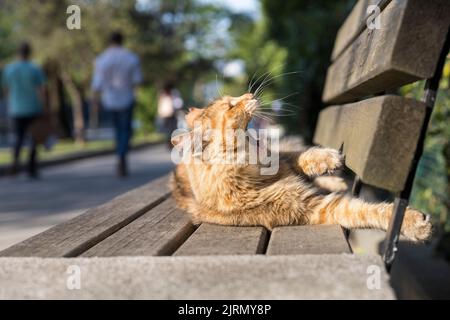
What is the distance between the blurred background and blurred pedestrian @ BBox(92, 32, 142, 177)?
94 centimetres

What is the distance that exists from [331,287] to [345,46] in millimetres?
2437

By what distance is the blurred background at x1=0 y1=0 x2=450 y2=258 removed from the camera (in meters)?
4.94

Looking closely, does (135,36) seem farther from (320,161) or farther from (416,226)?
(416,226)

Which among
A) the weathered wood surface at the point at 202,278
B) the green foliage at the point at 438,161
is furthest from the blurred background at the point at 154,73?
the weathered wood surface at the point at 202,278

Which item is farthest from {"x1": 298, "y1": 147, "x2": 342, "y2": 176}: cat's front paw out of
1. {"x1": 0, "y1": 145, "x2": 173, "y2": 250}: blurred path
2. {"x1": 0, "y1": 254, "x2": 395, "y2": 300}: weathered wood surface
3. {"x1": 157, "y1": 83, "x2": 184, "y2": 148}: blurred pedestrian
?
{"x1": 157, "y1": 83, "x2": 184, "y2": 148}: blurred pedestrian

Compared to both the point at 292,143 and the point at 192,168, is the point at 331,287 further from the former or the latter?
the point at 292,143

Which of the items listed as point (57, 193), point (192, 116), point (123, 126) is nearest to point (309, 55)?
point (123, 126)

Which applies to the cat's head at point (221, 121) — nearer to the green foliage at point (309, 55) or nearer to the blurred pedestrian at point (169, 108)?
the green foliage at point (309, 55)

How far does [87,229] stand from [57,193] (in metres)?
7.30

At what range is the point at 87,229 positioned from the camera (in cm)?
249

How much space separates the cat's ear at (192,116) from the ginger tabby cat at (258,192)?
0.13 m

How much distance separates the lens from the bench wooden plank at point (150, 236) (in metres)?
2.05

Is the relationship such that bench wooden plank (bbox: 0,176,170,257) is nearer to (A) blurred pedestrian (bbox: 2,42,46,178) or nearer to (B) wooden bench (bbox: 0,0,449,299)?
(B) wooden bench (bbox: 0,0,449,299)
